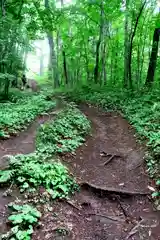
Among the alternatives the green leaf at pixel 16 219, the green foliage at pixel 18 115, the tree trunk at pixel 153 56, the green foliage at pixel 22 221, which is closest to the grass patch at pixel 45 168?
the green foliage at pixel 22 221

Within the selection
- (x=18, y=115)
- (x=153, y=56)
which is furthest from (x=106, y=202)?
(x=153, y=56)

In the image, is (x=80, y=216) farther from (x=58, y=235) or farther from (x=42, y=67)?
(x=42, y=67)

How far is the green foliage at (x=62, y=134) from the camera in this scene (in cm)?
622

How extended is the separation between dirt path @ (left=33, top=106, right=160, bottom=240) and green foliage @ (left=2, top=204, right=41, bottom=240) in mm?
169

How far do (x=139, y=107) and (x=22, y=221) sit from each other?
325 inches

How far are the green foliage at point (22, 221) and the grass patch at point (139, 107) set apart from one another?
8.85ft

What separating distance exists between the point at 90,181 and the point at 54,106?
19.8 feet

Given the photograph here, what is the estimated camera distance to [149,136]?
7.04 metres

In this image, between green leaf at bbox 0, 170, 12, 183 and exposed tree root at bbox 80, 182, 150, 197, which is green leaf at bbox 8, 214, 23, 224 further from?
exposed tree root at bbox 80, 182, 150, 197

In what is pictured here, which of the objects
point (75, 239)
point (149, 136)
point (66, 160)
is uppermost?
point (149, 136)

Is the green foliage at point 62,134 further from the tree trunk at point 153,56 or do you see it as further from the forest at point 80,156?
the tree trunk at point 153,56

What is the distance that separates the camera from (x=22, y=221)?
11.4 feet

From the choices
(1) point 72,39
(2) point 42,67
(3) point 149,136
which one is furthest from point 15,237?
(2) point 42,67

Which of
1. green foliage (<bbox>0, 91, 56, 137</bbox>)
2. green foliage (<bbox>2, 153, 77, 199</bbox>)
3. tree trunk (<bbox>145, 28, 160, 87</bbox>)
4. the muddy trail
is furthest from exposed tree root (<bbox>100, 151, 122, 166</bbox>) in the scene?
tree trunk (<bbox>145, 28, 160, 87</bbox>)
